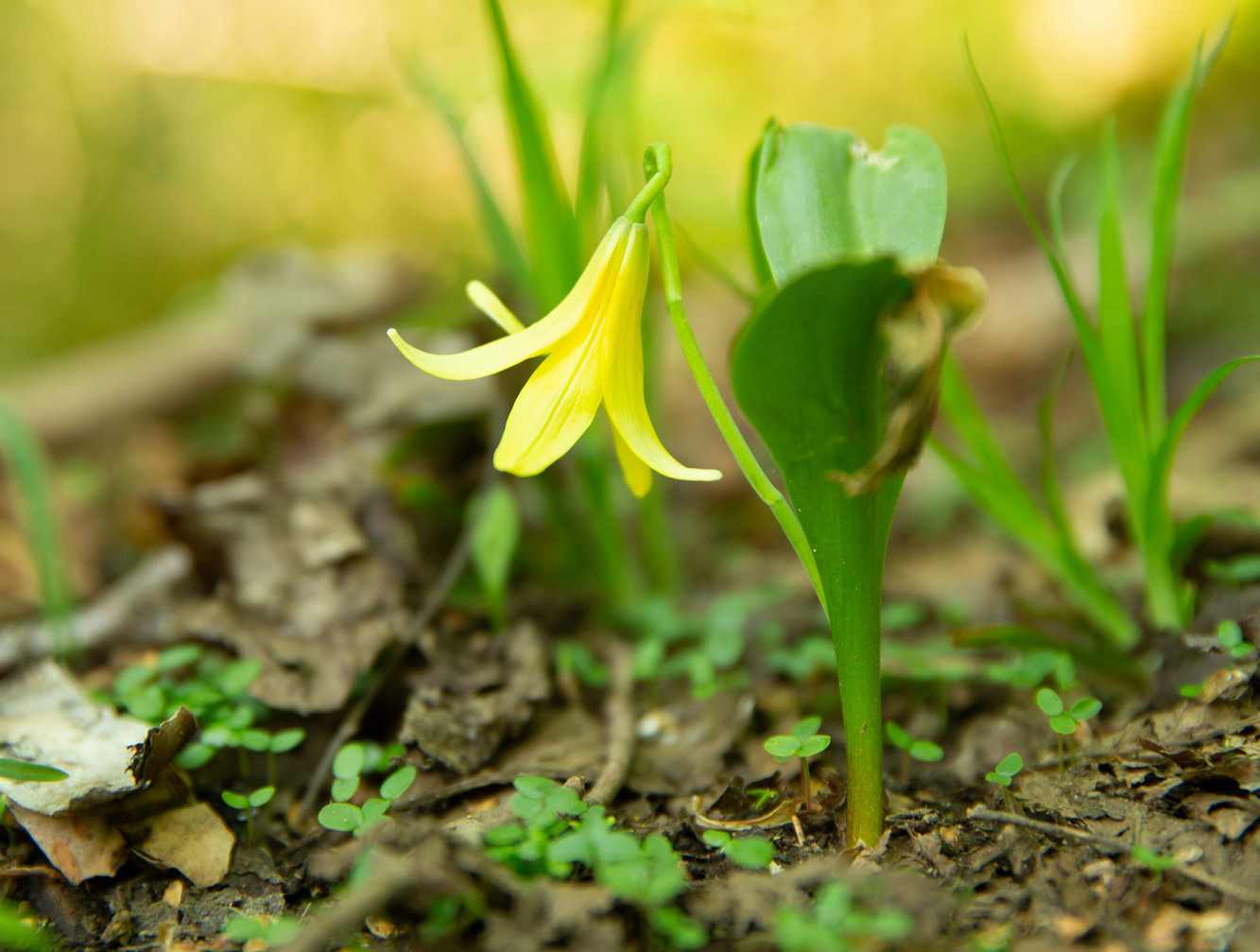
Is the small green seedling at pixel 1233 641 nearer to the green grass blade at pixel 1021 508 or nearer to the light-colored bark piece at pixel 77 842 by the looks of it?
the green grass blade at pixel 1021 508

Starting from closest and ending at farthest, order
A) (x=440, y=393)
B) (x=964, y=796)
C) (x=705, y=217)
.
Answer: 1. (x=964, y=796)
2. (x=440, y=393)
3. (x=705, y=217)

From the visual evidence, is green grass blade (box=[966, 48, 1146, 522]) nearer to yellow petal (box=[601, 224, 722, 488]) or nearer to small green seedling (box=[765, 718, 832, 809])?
yellow petal (box=[601, 224, 722, 488])

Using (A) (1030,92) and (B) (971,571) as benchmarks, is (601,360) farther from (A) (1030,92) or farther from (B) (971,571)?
(A) (1030,92)

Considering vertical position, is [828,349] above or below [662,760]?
above

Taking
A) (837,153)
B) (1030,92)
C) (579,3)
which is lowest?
(837,153)

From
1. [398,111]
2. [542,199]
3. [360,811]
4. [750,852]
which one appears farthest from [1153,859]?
[398,111]

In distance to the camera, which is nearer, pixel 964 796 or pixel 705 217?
pixel 964 796

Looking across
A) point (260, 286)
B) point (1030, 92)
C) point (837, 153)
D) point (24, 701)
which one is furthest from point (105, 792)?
point (1030, 92)

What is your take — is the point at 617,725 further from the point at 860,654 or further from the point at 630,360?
the point at 630,360

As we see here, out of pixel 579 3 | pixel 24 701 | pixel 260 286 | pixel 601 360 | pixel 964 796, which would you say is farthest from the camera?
pixel 579 3
